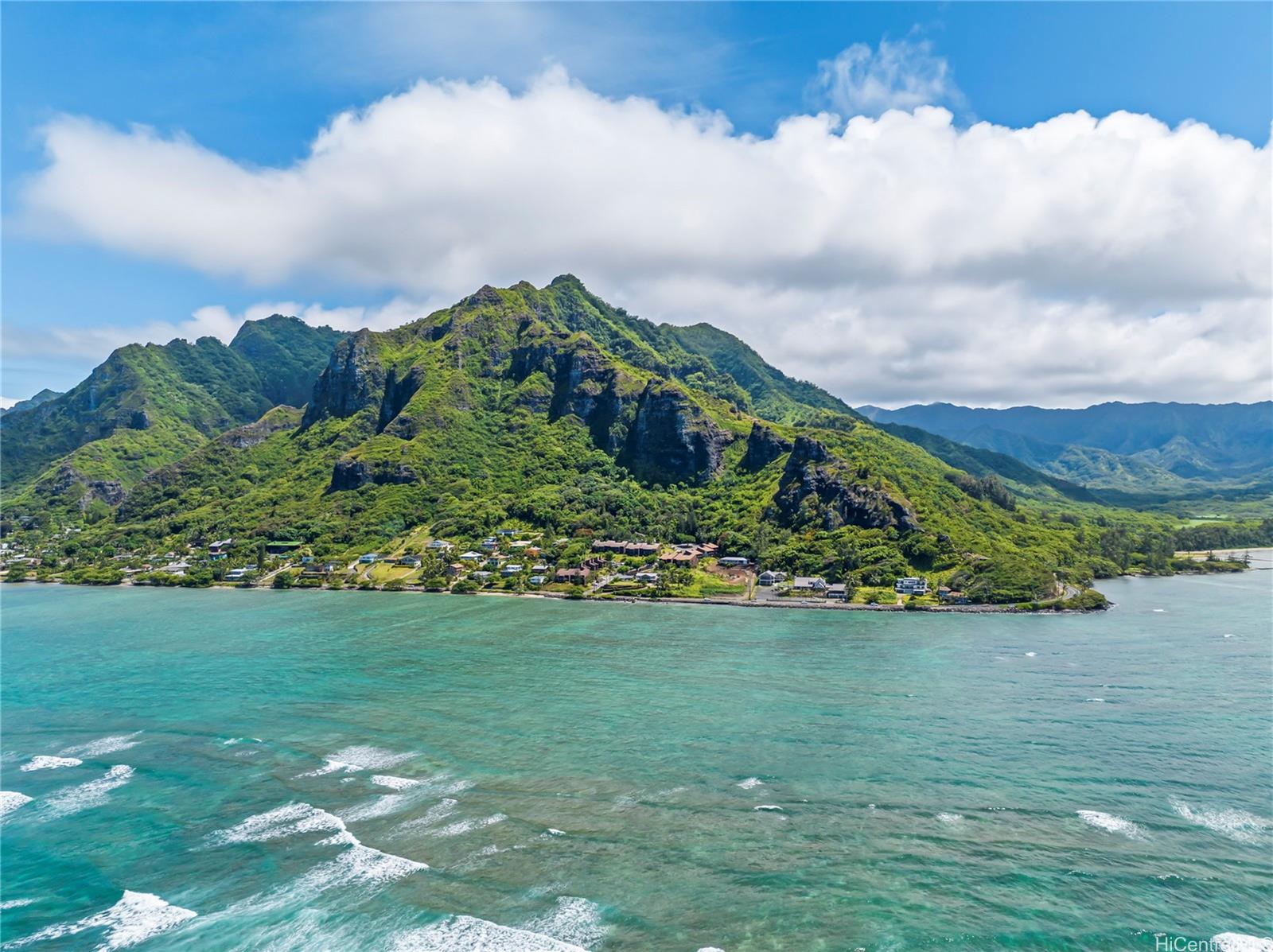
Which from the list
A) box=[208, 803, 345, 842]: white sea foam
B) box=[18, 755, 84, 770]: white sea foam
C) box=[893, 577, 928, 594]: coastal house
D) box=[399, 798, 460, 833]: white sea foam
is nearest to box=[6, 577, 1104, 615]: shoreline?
box=[893, 577, 928, 594]: coastal house

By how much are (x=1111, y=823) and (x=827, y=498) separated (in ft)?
351

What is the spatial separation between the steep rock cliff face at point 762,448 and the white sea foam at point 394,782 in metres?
→ 146

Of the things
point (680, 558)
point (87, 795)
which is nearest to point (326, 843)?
point (87, 795)

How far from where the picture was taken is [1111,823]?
31797 millimetres

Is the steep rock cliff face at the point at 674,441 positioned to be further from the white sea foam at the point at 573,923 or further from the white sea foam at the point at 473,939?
the white sea foam at the point at 473,939

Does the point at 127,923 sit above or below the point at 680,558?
below

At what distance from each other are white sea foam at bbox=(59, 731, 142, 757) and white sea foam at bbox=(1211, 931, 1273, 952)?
59.5 metres

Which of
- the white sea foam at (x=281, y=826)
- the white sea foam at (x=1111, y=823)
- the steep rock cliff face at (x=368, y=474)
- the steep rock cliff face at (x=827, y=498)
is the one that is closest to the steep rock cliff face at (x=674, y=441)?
the steep rock cliff face at (x=827, y=498)

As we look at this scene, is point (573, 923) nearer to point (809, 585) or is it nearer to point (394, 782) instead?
point (394, 782)

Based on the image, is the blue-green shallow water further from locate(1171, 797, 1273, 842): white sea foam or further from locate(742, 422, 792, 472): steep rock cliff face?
locate(742, 422, 792, 472): steep rock cliff face

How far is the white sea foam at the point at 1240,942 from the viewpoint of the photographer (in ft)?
76.8

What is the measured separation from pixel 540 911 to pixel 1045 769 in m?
30.6

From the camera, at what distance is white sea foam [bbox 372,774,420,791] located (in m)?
36.5

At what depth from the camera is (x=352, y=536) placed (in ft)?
509
